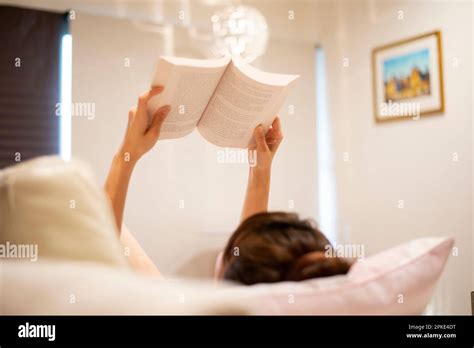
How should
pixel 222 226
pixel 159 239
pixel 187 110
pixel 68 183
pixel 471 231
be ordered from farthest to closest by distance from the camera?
pixel 222 226, pixel 471 231, pixel 159 239, pixel 187 110, pixel 68 183

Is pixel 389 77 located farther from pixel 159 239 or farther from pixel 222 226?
pixel 159 239

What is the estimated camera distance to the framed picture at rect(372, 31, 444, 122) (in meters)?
2.12

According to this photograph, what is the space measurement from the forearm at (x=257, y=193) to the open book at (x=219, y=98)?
64 millimetres

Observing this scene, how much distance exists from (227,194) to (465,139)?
990 mm

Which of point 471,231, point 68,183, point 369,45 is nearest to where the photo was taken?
point 68,183

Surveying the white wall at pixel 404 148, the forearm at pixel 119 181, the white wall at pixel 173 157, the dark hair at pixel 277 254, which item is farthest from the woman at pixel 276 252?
the white wall at pixel 404 148

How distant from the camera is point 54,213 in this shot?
0.45 metres

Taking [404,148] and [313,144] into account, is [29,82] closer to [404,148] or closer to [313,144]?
[313,144]

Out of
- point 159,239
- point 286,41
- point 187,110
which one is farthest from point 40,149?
point 187,110

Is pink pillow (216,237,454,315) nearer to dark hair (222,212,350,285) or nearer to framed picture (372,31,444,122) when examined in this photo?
dark hair (222,212,350,285)

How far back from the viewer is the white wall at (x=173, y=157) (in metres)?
1.95

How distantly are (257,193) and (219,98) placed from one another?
0.58 feet

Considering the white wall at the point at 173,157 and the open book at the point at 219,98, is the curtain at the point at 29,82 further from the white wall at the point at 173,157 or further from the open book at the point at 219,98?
the open book at the point at 219,98
